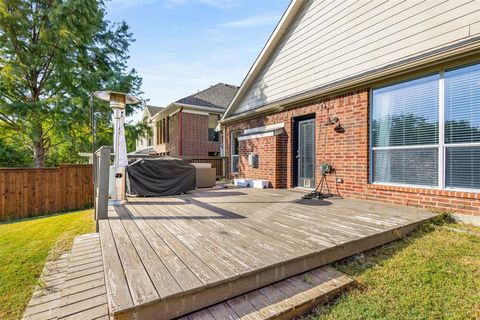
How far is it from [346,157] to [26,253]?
20.6ft

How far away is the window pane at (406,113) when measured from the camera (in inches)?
163

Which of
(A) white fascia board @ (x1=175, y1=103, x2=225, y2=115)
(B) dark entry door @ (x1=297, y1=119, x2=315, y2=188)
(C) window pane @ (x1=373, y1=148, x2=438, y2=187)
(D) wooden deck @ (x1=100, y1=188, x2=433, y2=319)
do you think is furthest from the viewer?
(A) white fascia board @ (x1=175, y1=103, x2=225, y2=115)

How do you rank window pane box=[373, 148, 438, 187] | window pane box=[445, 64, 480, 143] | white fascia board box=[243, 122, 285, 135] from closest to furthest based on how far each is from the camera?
window pane box=[445, 64, 480, 143], window pane box=[373, 148, 438, 187], white fascia board box=[243, 122, 285, 135]

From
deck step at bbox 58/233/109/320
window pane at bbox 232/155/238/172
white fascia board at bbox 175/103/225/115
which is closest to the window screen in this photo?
deck step at bbox 58/233/109/320

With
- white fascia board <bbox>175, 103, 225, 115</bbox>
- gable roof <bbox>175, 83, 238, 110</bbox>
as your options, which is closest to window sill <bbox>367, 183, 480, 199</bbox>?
white fascia board <bbox>175, 103, 225, 115</bbox>

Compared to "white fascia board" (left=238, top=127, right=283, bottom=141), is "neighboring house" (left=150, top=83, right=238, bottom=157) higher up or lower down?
higher up

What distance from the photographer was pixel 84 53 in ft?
35.4

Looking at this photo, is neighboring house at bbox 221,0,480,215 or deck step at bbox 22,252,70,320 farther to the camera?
neighboring house at bbox 221,0,480,215

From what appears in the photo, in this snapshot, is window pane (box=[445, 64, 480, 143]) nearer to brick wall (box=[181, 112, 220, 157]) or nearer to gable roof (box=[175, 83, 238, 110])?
gable roof (box=[175, 83, 238, 110])

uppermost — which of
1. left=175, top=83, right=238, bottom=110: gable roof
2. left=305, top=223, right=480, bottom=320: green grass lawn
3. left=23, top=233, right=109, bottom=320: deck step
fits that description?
left=175, top=83, right=238, bottom=110: gable roof

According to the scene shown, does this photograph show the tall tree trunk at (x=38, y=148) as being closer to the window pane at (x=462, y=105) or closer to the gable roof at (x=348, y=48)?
the gable roof at (x=348, y=48)

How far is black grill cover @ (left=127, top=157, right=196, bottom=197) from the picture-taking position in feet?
18.9

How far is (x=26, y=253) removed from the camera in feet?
12.4

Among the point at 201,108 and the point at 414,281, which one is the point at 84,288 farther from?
the point at 201,108
